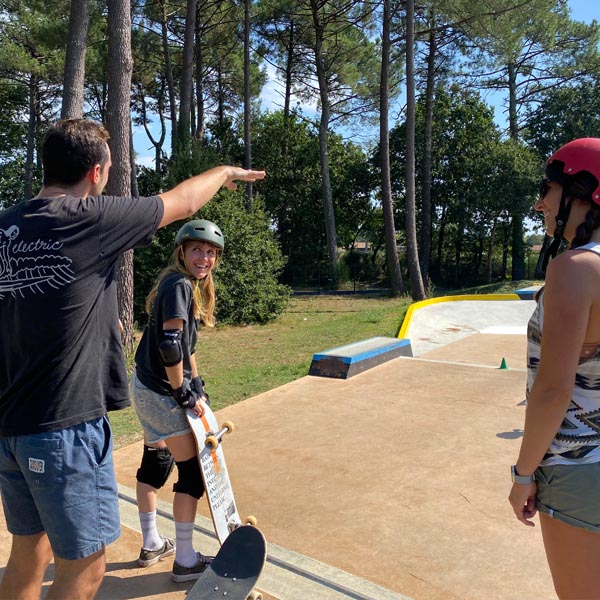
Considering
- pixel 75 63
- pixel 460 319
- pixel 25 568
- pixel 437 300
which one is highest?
pixel 75 63

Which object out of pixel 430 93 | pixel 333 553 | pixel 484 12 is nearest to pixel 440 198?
pixel 430 93

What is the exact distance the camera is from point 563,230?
1656 mm

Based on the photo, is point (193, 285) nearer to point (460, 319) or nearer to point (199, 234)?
point (199, 234)

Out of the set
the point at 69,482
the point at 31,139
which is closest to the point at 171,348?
the point at 69,482

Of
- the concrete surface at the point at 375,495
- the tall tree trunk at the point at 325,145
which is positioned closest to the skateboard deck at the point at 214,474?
the concrete surface at the point at 375,495

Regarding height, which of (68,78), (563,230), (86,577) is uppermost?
(68,78)

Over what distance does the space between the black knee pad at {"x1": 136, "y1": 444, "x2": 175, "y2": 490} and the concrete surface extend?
1.46 ft

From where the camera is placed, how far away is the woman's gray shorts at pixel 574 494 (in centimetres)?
159

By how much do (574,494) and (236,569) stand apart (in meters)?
1.59

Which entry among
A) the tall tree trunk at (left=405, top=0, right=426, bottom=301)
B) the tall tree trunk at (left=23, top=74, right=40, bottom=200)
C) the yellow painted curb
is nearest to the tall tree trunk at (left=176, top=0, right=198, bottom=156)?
the tall tree trunk at (left=405, top=0, right=426, bottom=301)

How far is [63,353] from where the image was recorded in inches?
71.8

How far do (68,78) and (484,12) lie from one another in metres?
16.3

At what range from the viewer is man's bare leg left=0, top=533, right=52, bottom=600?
1986mm

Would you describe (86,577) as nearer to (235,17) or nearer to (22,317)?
(22,317)
